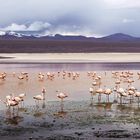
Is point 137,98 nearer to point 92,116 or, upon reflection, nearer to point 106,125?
point 92,116

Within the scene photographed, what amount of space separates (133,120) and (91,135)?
260cm

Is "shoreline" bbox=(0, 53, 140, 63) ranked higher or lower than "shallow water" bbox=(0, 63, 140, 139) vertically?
higher

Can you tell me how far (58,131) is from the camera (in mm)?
13359

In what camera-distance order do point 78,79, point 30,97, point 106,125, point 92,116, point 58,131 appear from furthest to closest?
point 78,79, point 30,97, point 92,116, point 106,125, point 58,131

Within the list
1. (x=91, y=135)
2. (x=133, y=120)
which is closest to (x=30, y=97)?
(x=133, y=120)

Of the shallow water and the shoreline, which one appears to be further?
the shoreline

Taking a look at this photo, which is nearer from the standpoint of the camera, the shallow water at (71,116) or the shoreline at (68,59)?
the shallow water at (71,116)

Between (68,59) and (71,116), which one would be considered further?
(68,59)

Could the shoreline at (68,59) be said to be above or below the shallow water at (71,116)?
above

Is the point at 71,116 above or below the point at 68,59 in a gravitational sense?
below

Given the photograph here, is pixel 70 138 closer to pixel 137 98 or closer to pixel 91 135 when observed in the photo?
pixel 91 135

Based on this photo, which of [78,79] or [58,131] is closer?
[58,131]

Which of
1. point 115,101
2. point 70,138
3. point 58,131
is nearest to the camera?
point 70,138

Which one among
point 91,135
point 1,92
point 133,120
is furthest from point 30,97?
point 91,135
